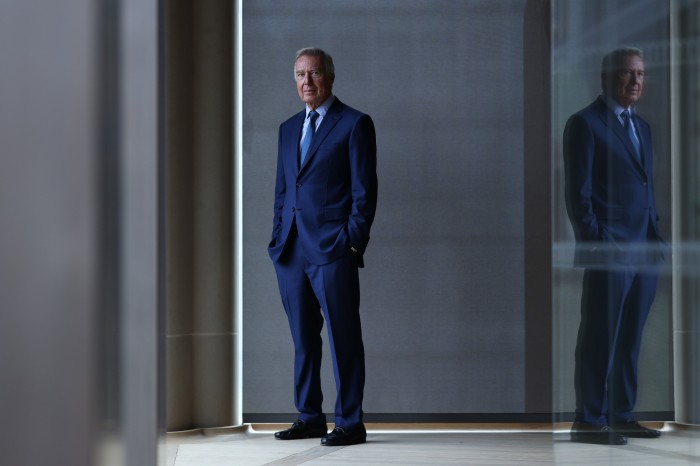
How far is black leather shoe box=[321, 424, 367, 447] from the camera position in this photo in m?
3.02

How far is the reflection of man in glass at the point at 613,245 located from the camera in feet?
5.64

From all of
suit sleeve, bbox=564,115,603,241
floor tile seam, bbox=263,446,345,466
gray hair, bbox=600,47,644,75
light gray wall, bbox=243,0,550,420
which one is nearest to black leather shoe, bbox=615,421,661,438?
suit sleeve, bbox=564,115,603,241

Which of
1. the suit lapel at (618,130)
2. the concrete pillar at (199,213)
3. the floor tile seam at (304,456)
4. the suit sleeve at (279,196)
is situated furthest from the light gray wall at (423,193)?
the suit lapel at (618,130)

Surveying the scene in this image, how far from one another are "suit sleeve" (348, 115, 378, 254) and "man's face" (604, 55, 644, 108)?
132 centimetres

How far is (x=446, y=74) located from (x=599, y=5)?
6.03 ft

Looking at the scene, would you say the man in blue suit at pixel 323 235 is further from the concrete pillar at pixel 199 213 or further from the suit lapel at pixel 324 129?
the concrete pillar at pixel 199 213

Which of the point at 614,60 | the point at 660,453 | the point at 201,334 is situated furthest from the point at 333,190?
the point at 660,453

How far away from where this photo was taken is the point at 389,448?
304 centimetres

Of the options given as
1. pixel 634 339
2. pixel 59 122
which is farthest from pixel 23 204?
pixel 634 339

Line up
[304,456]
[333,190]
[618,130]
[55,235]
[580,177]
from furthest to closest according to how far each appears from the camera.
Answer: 1. [333,190]
2. [304,456]
3. [580,177]
4. [618,130]
5. [55,235]

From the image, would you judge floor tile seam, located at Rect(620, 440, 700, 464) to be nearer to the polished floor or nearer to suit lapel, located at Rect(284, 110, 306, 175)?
the polished floor

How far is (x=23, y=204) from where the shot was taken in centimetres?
24

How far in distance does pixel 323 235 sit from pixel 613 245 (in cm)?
143

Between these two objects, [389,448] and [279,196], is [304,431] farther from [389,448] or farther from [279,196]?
[279,196]
